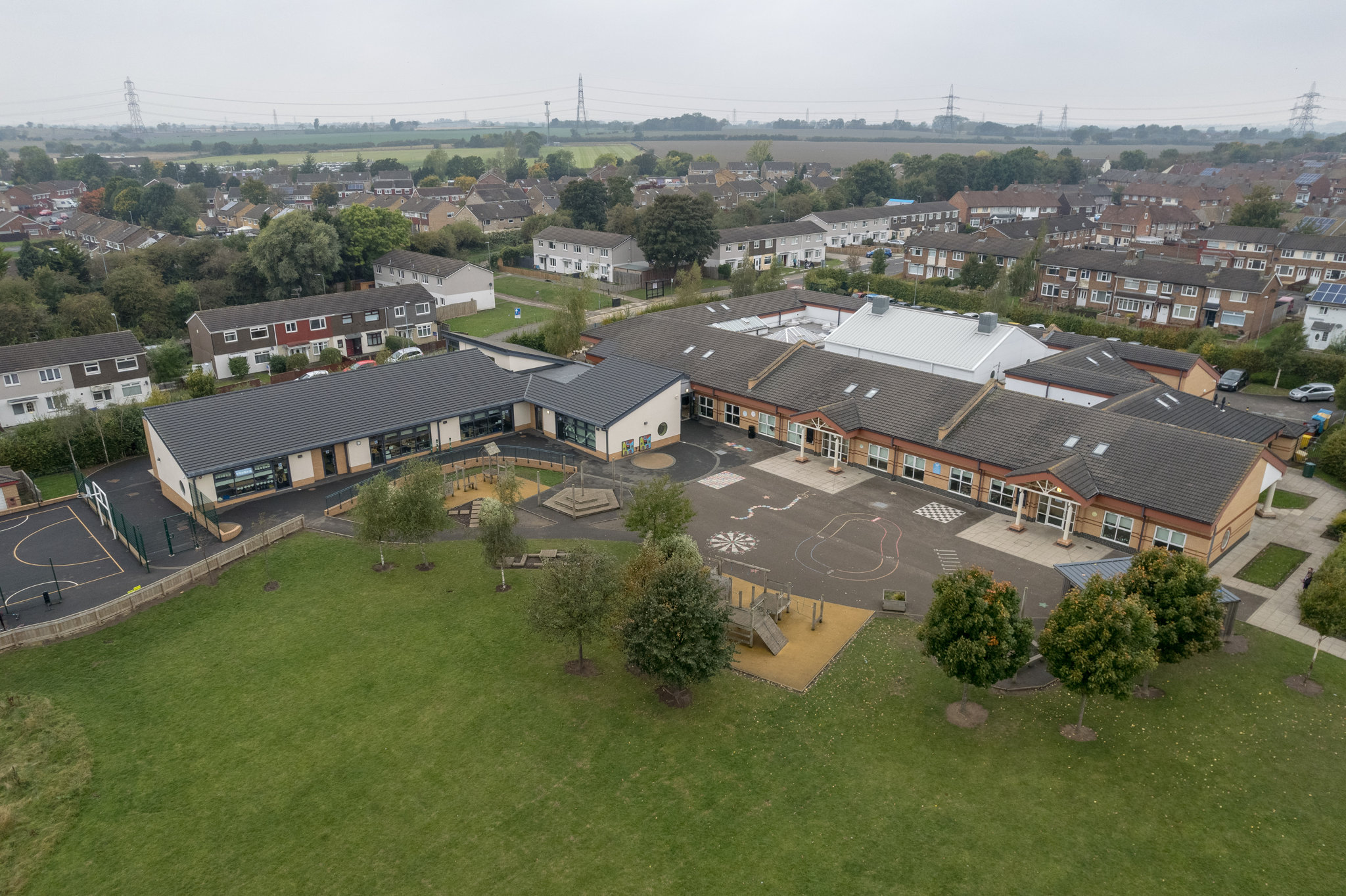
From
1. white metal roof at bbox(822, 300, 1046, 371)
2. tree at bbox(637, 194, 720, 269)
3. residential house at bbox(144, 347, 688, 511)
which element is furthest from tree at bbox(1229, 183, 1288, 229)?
residential house at bbox(144, 347, 688, 511)

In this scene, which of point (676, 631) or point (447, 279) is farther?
point (447, 279)

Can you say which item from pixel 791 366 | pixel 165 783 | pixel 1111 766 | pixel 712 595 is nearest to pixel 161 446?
pixel 165 783

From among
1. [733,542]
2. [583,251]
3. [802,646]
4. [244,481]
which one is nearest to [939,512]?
[733,542]

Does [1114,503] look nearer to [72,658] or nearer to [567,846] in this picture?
[567,846]

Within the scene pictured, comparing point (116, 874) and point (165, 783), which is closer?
point (116, 874)

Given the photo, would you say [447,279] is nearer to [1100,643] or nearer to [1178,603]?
[1178,603]

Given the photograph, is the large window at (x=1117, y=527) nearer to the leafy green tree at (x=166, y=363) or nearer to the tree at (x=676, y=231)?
the tree at (x=676, y=231)

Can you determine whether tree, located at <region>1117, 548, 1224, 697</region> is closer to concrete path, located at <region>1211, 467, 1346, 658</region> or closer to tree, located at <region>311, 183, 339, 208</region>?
concrete path, located at <region>1211, 467, 1346, 658</region>
